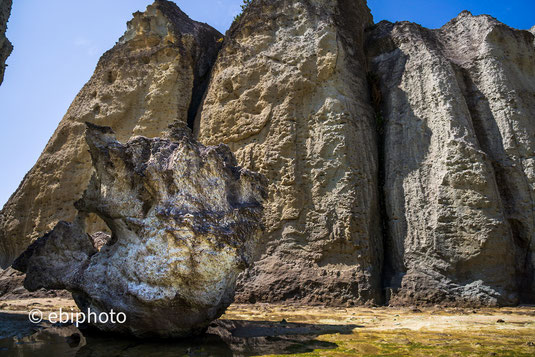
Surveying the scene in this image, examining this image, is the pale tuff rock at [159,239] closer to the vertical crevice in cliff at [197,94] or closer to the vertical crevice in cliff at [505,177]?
the vertical crevice in cliff at [505,177]

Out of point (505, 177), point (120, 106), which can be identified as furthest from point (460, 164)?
point (120, 106)

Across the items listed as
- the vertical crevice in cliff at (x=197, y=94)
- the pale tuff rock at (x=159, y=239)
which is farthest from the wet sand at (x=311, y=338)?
the vertical crevice in cliff at (x=197, y=94)

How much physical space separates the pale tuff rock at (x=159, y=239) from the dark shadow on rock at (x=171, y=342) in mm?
200

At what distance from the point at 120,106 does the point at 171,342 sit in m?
7.72

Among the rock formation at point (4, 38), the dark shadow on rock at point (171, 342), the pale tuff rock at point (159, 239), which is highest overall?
the rock formation at point (4, 38)

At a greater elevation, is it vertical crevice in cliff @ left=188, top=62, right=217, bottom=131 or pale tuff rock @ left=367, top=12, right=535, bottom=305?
vertical crevice in cliff @ left=188, top=62, right=217, bottom=131

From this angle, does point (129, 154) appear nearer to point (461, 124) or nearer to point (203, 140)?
point (203, 140)

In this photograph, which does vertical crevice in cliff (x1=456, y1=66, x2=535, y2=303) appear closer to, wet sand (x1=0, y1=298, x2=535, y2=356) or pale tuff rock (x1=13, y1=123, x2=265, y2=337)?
wet sand (x1=0, y1=298, x2=535, y2=356)

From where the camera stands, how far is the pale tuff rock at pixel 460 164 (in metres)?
6.47

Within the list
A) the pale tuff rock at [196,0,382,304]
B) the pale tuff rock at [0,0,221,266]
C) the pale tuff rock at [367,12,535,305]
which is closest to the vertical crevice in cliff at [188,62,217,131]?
the pale tuff rock at [0,0,221,266]

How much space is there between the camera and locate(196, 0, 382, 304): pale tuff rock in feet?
22.6

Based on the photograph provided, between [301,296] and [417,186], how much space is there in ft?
9.35

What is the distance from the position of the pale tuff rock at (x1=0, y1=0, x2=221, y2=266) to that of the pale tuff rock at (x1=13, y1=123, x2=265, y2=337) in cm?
527

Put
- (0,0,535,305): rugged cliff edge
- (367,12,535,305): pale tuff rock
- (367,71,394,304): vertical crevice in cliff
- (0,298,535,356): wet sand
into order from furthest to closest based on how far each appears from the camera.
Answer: (367,71,394,304): vertical crevice in cliff < (0,0,535,305): rugged cliff edge < (367,12,535,305): pale tuff rock < (0,298,535,356): wet sand
